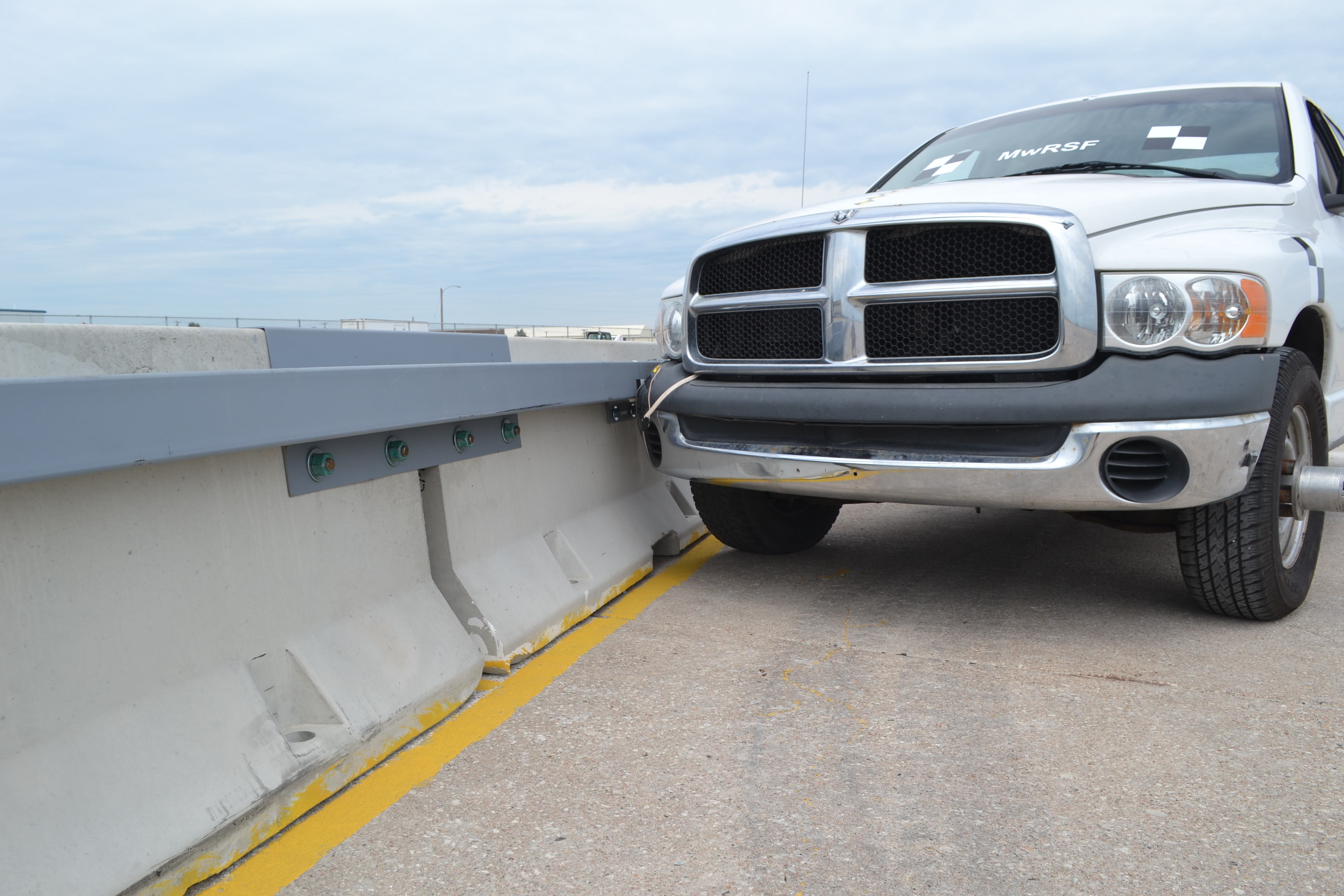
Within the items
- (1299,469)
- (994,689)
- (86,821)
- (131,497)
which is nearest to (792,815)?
(994,689)

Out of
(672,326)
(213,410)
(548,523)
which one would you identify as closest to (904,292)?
(672,326)

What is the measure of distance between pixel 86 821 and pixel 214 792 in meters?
0.26

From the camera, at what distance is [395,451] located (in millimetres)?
2768

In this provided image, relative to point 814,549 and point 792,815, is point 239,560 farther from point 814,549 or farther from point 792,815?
point 814,549

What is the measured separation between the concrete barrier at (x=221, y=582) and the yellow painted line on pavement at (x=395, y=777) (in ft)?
0.16

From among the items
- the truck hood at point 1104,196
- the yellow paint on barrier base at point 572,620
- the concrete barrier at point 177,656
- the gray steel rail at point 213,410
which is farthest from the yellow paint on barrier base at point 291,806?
the truck hood at point 1104,196

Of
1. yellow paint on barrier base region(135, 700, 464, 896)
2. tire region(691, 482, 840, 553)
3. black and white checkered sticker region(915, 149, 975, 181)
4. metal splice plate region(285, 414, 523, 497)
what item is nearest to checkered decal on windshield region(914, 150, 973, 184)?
black and white checkered sticker region(915, 149, 975, 181)

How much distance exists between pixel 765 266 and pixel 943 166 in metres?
1.51

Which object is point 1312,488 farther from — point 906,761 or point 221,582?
point 221,582

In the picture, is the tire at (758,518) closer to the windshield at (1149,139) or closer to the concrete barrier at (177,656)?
the windshield at (1149,139)

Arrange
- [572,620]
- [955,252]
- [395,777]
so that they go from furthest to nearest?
[572,620], [955,252], [395,777]

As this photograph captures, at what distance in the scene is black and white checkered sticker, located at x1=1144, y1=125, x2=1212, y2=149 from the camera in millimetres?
3803

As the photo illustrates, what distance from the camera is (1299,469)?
3357 millimetres

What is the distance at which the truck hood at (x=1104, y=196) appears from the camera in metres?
2.94
